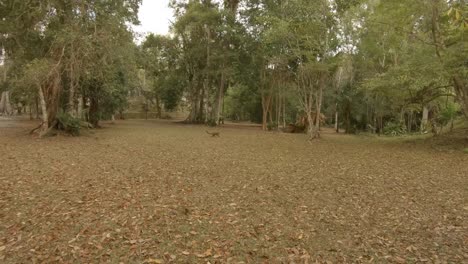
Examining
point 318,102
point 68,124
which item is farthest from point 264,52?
point 68,124

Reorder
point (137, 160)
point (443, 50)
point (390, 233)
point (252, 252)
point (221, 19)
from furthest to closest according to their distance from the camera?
point (221, 19)
point (443, 50)
point (137, 160)
point (390, 233)
point (252, 252)

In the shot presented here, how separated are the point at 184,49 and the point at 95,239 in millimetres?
28948

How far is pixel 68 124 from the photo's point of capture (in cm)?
1511

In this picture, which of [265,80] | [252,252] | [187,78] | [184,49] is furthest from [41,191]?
[187,78]

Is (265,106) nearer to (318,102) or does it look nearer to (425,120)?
(318,102)

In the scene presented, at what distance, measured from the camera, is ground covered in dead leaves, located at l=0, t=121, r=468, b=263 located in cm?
396

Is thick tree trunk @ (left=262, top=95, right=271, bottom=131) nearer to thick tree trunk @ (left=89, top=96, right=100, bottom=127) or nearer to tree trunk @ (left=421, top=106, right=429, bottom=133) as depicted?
tree trunk @ (left=421, top=106, right=429, bottom=133)

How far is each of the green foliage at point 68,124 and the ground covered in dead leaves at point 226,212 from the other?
5.76m

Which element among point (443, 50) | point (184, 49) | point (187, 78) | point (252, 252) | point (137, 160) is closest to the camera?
point (252, 252)

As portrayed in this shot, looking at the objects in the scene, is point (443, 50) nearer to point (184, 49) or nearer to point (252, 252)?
point (252, 252)

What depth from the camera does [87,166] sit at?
840 cm

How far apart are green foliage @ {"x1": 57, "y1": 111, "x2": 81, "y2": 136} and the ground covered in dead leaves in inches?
227

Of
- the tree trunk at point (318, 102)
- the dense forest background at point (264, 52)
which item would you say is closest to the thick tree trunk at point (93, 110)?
the dense forest background at point (264, 52)

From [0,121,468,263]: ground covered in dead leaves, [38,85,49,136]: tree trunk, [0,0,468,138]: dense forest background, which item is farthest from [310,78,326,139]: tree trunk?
[38,85,49,136]: tree trunk
